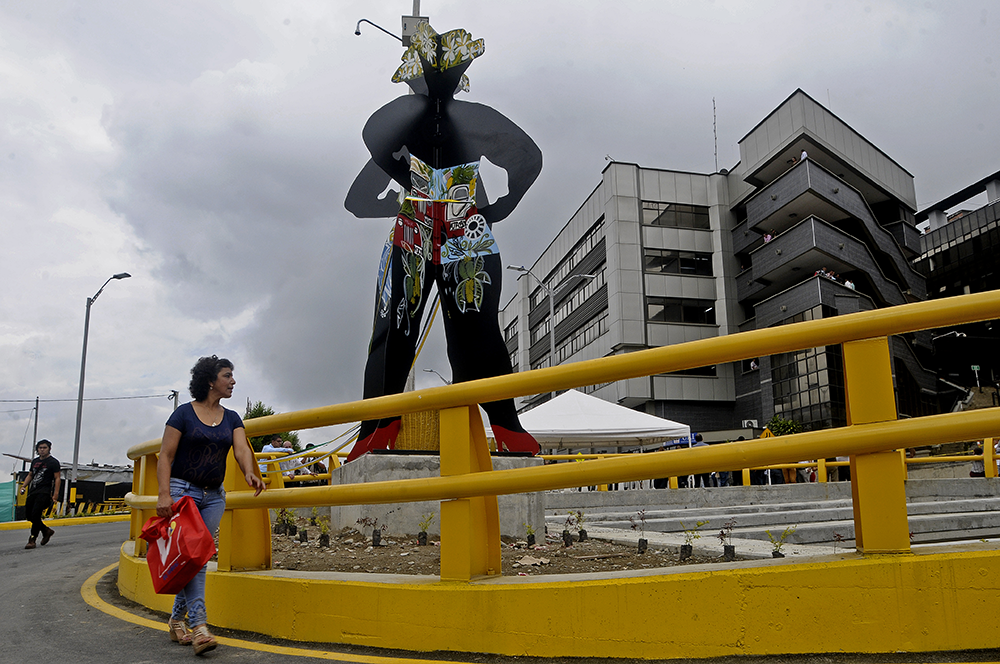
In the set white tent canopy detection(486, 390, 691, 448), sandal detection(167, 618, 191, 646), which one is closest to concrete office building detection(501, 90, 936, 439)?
white tent canopy detection(486, 390, 691, 448)

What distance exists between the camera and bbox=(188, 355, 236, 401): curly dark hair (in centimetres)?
466

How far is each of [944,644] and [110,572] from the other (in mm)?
7433

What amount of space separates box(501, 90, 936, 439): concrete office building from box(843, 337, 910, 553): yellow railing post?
30920mm

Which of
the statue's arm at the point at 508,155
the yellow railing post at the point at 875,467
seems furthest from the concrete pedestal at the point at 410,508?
the yellow railing post at the point at 875,467

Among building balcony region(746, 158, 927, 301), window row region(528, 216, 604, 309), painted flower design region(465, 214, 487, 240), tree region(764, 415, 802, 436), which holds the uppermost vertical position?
window row region(528, 216, 604, 309)

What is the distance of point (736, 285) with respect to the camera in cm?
4100

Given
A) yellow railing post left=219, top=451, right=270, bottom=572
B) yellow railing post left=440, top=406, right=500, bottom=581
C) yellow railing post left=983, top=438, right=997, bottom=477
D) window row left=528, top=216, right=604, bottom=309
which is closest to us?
yellow railing post left=440, top=406, right=500, bottom=581

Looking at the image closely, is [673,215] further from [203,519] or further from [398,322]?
[203,519]

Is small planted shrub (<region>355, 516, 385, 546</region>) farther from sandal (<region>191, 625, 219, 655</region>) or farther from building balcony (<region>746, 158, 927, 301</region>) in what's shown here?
building balcony (<region>746, 158, 927, 301</region>)

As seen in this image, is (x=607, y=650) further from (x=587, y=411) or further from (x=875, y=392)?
(x=587, y=411)

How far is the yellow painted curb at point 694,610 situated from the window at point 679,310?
3801 centimetres

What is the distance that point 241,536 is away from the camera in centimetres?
471

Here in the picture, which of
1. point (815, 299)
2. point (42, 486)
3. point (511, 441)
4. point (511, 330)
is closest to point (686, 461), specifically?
point (511, 441)

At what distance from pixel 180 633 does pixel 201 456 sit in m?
0.94
